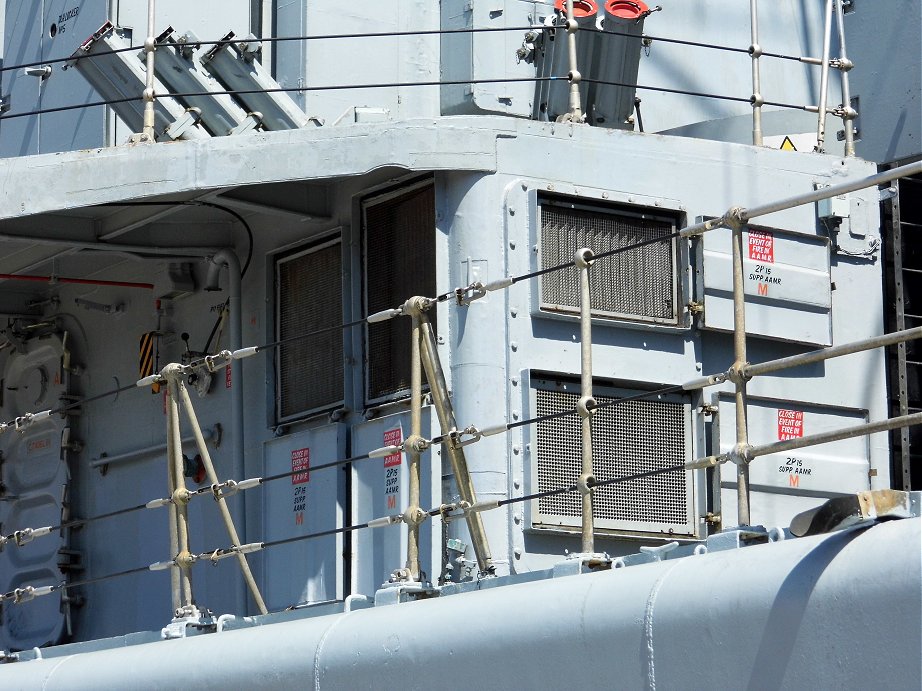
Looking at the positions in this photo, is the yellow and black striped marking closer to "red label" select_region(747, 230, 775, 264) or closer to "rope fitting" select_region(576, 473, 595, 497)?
"red label" select_region(747, 230, 775, 264)

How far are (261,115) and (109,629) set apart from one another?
7.98 ft

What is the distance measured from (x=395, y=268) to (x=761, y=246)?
55.3 inches

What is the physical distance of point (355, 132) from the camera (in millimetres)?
5840

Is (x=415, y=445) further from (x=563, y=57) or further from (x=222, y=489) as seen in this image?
(x=563, y=57)

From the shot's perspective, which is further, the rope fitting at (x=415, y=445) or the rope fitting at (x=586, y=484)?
the rope fitting at (x=415, y=445)

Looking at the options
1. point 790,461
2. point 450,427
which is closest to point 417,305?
point 450,427

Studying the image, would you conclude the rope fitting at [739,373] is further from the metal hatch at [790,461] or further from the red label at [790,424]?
the red label at [790,424]

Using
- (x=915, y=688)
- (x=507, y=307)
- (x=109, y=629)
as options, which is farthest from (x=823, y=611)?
(x=109, y=629)

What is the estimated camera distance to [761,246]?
6.19m

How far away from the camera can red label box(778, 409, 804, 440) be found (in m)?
6.19

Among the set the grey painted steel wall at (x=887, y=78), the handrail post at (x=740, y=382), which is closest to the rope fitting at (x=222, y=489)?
the handrail post at (x=740, y=382)

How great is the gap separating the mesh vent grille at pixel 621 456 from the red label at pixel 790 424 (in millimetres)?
464

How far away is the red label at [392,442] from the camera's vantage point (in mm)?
5840

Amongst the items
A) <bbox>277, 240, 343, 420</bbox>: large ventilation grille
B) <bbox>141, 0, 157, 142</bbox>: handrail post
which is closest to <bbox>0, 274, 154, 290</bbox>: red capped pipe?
<bbox>277, 240, 343, 420</bbox>: large ventilation grille
